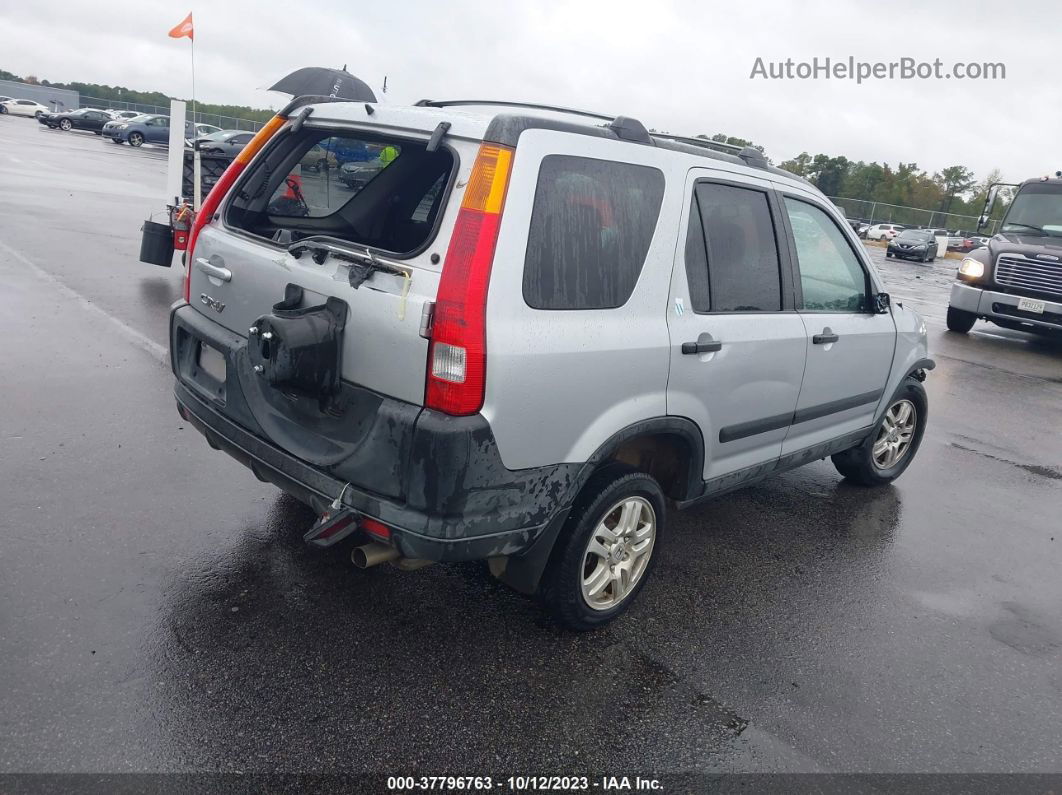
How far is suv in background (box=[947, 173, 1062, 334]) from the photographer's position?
1149 centimetres

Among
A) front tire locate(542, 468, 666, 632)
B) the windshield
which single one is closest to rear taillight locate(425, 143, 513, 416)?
front tire locate(542, 468, 666, 632)

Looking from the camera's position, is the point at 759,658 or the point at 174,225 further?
the point at 174,225

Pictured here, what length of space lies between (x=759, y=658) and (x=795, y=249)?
2009mm

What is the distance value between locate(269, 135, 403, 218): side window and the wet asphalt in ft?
5.01

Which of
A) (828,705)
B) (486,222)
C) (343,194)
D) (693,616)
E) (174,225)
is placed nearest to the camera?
(486,222)

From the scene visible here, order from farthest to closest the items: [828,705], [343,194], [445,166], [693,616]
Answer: [343,194] < [445,166] < [693,616] < [828,705]

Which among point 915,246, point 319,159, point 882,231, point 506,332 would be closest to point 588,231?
point 506,332

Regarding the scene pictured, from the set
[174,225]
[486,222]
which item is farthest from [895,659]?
[174,225]

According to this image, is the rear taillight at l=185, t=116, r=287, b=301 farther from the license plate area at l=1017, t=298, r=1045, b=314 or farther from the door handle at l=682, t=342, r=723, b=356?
the license plate area at l=1017, t=298, r=1045, b=314

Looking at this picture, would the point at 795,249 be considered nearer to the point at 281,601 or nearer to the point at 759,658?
the point at 759,658

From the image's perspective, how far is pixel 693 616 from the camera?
144 inches

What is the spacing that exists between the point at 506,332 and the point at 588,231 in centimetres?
58

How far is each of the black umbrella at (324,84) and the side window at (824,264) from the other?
274 inches

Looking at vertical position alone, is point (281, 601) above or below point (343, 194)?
below
